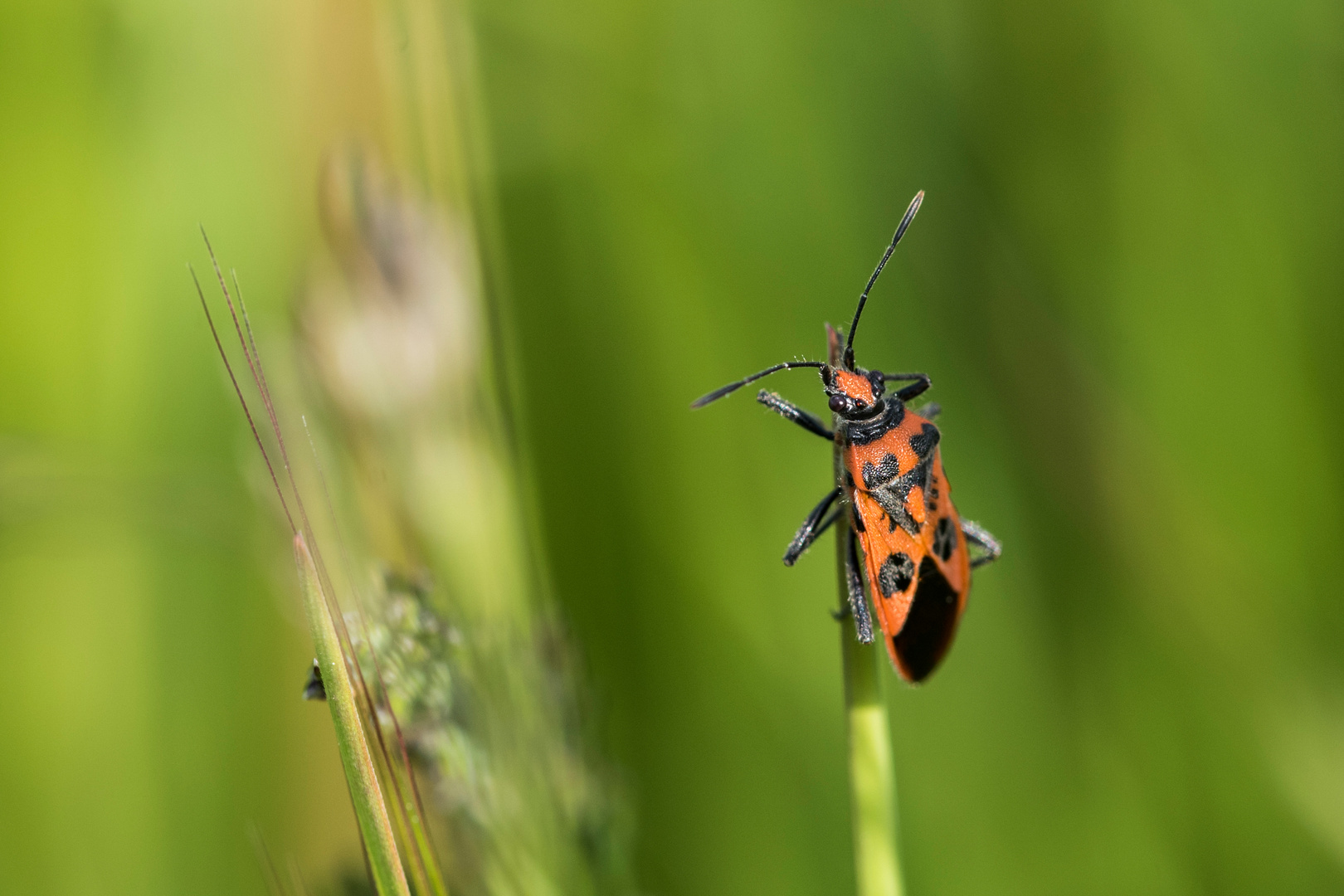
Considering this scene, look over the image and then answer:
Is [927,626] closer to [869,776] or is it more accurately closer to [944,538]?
[944,538]

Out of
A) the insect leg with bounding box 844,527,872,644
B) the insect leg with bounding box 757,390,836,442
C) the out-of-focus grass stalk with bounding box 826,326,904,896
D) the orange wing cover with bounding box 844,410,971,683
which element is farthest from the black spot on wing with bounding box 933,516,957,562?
the out-of-focus grass stalk with bounding box 826,326,904,896

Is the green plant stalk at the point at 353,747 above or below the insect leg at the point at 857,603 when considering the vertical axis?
below

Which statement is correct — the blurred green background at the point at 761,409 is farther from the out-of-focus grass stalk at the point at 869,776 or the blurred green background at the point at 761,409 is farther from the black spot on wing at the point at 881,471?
the out-of-focus grass stalk at the point at 869,776

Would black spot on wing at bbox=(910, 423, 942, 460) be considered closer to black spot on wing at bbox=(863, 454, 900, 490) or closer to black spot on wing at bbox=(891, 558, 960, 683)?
black spot on wing at bbox=(863, 454, 900, 490)

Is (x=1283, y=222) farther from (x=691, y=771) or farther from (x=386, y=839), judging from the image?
(x=386, y=839)

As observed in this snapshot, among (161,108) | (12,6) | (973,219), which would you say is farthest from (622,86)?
(12,6)

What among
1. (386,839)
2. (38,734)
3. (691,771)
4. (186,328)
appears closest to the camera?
(386,839)

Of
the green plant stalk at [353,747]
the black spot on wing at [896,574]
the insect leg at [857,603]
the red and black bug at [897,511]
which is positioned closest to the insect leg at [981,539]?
the red and black bug at [897,511]
